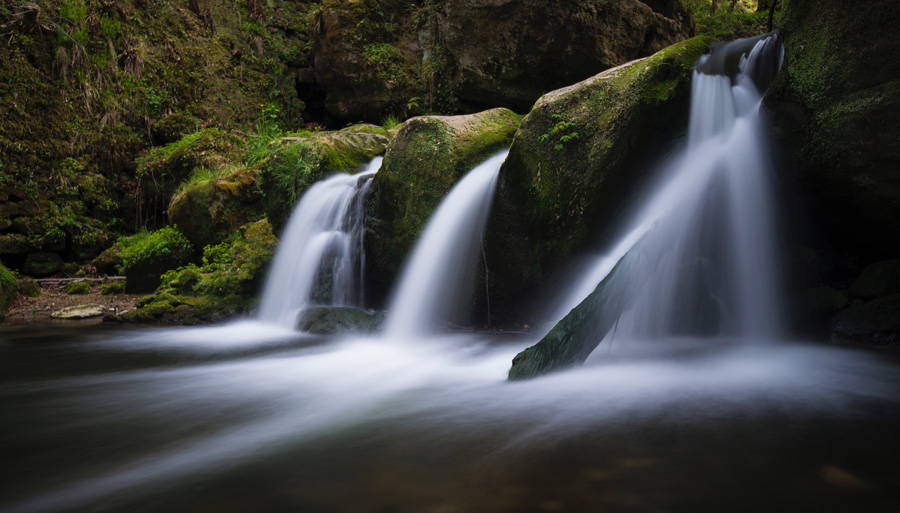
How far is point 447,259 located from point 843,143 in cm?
371

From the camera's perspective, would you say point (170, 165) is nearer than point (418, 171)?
No

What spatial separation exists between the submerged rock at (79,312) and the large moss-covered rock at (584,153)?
20.5 ft

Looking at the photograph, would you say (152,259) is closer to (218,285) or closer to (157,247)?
(157,247)

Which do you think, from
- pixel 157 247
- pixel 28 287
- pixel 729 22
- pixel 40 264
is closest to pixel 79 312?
pixel 28 287

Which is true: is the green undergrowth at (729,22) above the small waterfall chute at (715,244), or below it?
above

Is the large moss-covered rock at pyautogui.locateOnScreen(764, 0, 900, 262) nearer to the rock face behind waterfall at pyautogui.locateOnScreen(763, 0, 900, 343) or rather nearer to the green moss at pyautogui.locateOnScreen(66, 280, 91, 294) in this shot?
the rock face behind waterfall at pyautogui.locateOnScreen(763, 0, 900, 343)

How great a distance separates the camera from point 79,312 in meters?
7.41

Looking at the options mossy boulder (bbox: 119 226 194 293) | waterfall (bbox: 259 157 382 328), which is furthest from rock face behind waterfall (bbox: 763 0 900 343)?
mossy boulder (bbox: 119 226 194 293)

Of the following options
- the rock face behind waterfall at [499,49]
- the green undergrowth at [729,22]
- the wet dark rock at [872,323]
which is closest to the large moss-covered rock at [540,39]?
the rock face behind waterfall at [499,49]

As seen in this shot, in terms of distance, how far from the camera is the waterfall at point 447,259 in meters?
5.63

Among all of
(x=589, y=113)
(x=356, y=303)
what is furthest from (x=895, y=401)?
(x=356, y=303)

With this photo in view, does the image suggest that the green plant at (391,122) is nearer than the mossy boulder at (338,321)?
No

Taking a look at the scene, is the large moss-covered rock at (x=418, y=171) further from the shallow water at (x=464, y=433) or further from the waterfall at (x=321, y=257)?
the shallow water at (x=464, y=433)

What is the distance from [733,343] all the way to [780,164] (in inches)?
67.0
